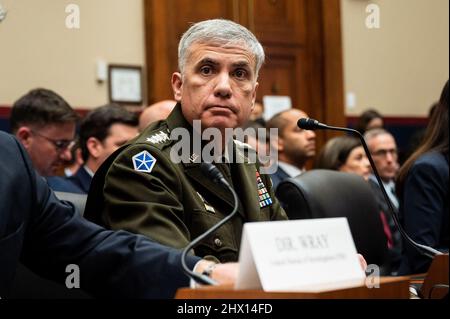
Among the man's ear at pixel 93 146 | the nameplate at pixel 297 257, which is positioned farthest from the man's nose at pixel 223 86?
the man's ear at pixel 93 146

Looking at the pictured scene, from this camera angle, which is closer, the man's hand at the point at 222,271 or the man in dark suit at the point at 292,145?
the man's hand at the point at 222,271

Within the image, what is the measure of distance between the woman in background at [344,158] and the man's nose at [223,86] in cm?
257

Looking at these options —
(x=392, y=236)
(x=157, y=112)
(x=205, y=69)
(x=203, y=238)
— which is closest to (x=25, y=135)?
(x=157, y=112)

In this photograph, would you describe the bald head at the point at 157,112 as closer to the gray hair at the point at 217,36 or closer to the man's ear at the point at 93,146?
the man's ear at the point at 93,146

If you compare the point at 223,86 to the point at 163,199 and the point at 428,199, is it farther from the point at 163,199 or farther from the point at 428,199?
the point at 428,199

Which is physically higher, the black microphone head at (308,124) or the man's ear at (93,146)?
the black microphone head at (308,124)

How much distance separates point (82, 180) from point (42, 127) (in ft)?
1.10

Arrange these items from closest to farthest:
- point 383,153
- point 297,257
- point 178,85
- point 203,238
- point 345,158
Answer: point 297,257 → point 203,238 → point 178,85 → point 345,158 → point 383,153

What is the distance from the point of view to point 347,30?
715 cm

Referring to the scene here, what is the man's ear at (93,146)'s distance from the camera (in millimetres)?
3900

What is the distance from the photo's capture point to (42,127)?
355 centimetres

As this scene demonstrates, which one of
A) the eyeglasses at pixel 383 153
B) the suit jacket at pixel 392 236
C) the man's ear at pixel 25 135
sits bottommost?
the suit jacket at pixel 392 236

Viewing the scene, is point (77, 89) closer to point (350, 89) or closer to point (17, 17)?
point (17, 17)

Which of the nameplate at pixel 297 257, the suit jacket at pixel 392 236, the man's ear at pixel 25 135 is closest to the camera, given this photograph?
the nameplate at pixel 297 257
